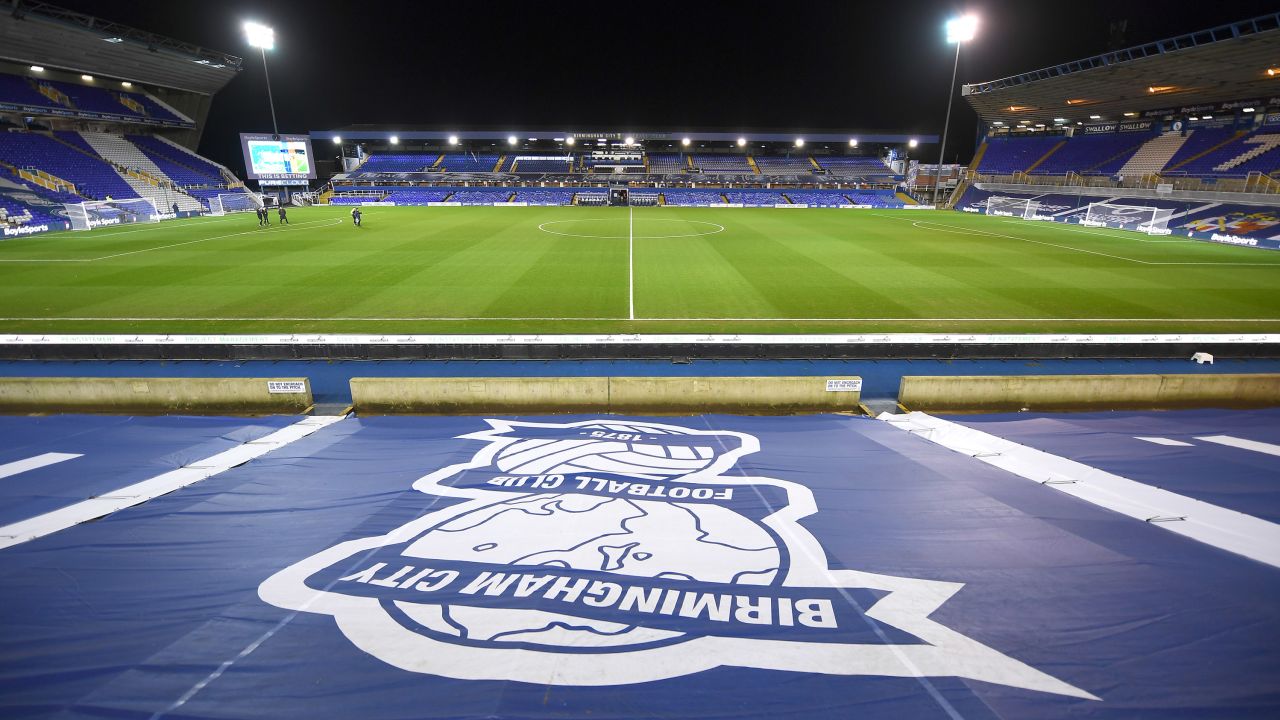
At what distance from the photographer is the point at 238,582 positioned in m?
4.13

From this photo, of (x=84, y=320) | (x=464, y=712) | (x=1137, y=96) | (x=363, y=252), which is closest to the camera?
(x=464, y=712)

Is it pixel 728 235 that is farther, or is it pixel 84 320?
pixel 728 235

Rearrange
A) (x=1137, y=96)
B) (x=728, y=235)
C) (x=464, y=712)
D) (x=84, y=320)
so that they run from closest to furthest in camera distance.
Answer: (x=464, y=712) → (x=84, y=320) → (x=728, y=235) → (x=1137, y=96)

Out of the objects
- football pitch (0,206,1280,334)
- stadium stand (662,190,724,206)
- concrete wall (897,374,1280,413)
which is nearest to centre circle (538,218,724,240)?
football pitch (0,206,1280,334)

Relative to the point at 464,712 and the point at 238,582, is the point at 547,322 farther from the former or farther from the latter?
the point at 464,712

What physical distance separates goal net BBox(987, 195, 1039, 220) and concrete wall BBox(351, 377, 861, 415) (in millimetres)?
41956

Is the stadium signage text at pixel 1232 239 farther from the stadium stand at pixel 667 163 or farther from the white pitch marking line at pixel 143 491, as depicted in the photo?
the stadium stand at pixel 667 163

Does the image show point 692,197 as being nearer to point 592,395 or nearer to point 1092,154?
point 1092,154

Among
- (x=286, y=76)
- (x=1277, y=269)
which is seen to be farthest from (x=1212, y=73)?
(x=286, y=76)

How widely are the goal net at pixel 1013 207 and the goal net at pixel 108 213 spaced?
62.0 m

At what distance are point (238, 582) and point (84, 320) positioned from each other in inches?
599

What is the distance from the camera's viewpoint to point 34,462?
614 centimetres

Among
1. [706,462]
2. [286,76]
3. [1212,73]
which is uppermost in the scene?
[286,76]

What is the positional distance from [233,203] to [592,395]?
51232mm
